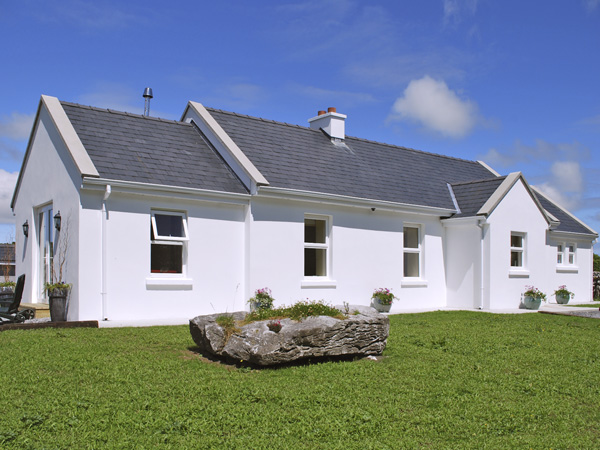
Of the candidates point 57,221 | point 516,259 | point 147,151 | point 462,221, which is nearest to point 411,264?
point 462,221

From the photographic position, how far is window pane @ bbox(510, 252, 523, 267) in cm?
1956

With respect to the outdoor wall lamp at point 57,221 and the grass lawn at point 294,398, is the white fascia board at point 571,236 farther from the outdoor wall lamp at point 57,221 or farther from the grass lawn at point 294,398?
the outdoor wall lamp at point 57,221

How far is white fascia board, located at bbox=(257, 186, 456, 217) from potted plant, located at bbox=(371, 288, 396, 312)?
8.35ft

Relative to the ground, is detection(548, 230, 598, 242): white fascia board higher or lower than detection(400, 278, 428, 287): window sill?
higher

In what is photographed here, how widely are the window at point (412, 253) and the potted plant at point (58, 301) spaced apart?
1053 cm

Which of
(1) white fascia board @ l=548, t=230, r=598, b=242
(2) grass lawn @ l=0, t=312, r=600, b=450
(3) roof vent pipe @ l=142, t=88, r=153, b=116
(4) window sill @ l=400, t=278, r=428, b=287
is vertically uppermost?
(3) roof vent pipe @ l=142, t=88, r=153, b=116

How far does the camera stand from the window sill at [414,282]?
58.0ft

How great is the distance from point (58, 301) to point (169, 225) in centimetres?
305

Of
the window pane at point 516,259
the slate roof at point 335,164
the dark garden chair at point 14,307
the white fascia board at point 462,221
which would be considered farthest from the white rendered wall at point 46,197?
the window pane at point 516,259

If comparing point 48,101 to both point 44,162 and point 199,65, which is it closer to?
point 44,162

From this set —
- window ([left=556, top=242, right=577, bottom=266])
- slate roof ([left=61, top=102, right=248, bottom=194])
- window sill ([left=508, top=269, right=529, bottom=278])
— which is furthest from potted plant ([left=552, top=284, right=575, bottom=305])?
slate roof ([left=61, top=102, right=248, bottom=194])

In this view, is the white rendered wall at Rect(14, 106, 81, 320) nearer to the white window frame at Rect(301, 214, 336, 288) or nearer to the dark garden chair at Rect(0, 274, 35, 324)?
the dark garden chair at Rect(0, 274, 35, 324)

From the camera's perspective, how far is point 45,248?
597 inches

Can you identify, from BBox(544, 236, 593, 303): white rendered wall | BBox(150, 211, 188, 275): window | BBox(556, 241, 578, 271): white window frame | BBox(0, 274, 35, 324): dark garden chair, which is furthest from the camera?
BBox(556, 241, 578, 271): white window frame
